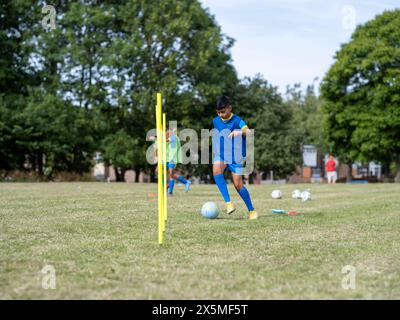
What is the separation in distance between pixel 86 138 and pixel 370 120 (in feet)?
71.0

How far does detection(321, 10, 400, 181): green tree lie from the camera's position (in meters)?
41.2

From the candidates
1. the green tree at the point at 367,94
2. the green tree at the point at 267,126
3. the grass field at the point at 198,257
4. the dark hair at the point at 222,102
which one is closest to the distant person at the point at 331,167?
A: the green tree at the point at 367,94

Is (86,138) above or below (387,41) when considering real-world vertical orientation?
below

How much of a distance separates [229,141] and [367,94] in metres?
35.9

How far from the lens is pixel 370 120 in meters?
42.1

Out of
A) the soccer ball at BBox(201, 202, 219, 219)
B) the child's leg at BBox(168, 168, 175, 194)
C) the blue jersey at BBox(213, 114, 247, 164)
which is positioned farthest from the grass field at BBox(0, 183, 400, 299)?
the child's leg at BBox(168, 168, 175, 194)

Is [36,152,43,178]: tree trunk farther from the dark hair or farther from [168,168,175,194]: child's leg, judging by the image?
the dark hair

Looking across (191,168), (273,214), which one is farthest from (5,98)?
(273,214)

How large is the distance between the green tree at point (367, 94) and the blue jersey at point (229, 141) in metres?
33.7

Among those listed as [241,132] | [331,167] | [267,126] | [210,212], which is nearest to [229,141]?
[241,132]

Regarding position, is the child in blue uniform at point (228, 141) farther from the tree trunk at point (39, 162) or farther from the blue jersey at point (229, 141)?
the tree trunk at point (39, 162)

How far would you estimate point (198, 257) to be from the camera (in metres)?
5.55

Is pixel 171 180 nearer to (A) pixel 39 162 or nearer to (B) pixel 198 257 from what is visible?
(B) pixel 198 257

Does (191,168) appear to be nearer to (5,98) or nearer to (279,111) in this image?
(279,111)
